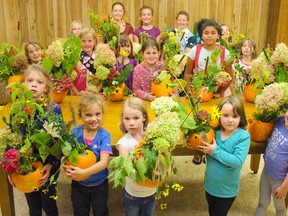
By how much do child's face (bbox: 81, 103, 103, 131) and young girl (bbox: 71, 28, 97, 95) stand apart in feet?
3.99

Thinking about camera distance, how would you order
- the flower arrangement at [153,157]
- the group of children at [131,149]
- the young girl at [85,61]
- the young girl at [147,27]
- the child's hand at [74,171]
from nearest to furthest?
1. the flower arrangement at [153,157]
2. the child's hand at [74,171]
3. the group of children at [131,149]
4. the young girl at [85,61]
5. the young girl at [147,27]

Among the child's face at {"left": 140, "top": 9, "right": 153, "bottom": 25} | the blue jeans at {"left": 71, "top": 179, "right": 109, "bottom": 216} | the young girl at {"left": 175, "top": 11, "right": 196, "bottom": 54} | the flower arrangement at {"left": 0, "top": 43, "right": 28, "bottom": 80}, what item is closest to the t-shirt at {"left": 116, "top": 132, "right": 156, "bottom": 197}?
the blue jeans at {"left": 71, "top": 179, "right": 109, "bottom": 216}

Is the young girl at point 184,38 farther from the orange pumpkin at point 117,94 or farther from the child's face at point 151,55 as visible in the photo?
the orange pumpkin at point 117,94

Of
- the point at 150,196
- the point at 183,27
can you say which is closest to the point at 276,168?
the point at 150,196

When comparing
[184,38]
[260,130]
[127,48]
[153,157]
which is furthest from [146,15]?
[153,157]

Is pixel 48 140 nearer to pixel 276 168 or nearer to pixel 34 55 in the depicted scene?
pixel 276 168

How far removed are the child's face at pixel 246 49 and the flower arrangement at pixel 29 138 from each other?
98.6 inches

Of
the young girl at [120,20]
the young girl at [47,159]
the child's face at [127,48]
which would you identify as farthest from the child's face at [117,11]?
the young girl at [47,159]

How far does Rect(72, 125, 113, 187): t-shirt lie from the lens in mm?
2076

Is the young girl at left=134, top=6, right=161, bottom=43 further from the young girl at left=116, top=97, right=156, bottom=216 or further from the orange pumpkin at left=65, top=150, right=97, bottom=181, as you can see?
the orange pumpkin at left=65, top=150, right=97, bottom=181

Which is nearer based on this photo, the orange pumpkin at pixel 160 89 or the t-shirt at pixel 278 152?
the t-shirt at pixel 278 152

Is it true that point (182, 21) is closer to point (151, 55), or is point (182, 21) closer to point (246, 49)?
point (246, 49)

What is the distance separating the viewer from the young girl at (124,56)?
3.37 m

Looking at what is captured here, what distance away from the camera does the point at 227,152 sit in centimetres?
210
